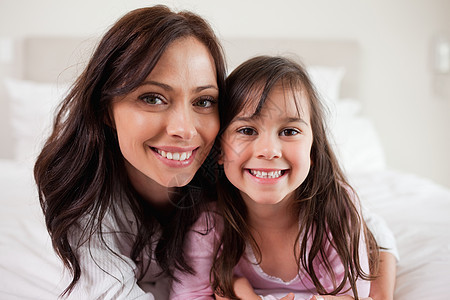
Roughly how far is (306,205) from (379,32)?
2.26 m

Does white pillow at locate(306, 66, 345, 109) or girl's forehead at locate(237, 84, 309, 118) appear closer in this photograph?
girl's forehead at locate(237, 84, 309, 118)

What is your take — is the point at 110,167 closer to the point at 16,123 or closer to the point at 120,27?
the point at 120,27

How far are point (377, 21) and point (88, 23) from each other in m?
1.87

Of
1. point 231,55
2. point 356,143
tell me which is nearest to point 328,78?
point 356,143

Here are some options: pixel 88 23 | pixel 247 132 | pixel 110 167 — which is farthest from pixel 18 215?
pixel 88 23

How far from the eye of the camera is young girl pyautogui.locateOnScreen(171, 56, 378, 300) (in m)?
1.02

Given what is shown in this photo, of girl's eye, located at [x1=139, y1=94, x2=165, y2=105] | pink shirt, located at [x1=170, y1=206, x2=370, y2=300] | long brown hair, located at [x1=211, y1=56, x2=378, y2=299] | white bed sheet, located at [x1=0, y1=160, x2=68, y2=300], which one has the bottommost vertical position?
white bed sheet, located at [x1=0, y1=160, x2=68, y2=300]

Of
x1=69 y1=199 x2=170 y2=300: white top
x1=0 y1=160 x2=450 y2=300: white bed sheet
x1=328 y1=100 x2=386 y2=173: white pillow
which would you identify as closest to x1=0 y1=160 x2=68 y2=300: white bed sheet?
x1=0 y1=160 x2=450 y2=300: white bed sheet

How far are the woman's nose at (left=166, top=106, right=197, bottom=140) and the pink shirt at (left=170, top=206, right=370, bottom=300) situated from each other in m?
0.28

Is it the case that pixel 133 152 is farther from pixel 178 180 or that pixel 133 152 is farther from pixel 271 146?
pixel 271 146

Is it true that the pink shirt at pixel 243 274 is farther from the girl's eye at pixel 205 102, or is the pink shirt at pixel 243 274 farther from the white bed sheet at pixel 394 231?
the girl's eye at pixel 205 102

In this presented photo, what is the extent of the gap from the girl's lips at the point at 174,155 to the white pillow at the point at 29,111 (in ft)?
4.77

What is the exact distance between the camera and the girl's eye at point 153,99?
39.6 inches

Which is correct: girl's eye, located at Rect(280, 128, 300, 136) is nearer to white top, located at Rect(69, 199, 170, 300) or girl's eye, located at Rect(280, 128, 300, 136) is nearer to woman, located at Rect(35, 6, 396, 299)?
woman, located at Rect(35, 6, 396, 299)
